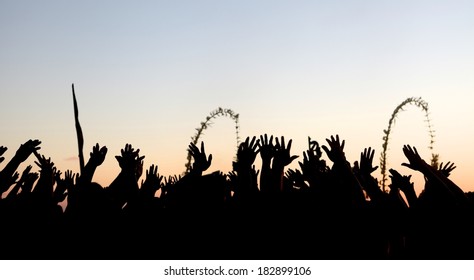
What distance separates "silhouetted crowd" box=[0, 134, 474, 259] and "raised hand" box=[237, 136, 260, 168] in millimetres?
10

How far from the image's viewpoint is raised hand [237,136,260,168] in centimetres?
466

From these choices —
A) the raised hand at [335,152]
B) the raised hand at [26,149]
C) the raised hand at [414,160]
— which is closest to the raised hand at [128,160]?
the raised hand at [26,149]

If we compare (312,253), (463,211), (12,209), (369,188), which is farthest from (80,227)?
(463,211)

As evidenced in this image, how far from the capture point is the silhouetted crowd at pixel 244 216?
11.5 ft

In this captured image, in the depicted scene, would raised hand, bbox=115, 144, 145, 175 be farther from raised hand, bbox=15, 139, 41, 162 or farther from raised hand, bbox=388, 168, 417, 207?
raised hand, bbox=388, 168, 417, 207

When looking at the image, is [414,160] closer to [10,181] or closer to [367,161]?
[367,161]

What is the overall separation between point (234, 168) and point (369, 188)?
1457mm

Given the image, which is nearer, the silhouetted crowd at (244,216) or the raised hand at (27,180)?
the silhouetted crowd at (244,216)

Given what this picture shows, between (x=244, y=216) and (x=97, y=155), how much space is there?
1.79 metres

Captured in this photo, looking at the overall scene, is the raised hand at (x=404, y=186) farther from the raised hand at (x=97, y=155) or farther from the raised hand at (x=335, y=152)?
the raised hand at (x=97, y=155)

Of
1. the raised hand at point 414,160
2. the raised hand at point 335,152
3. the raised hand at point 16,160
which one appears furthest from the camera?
the raised hand at point 16,160

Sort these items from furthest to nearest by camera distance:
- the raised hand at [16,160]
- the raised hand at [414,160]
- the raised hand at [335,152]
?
the raised hand at [16,160], the raised hand at [335,152], the raised hand at [414,160]

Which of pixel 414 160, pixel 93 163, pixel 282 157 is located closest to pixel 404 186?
pixel 414 160
